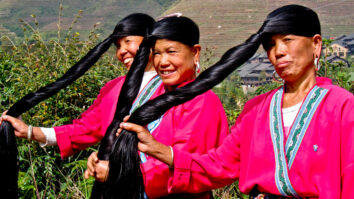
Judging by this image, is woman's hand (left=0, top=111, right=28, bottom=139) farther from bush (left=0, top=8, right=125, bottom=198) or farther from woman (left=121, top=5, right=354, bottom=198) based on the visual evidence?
woman (left=121, top=5, right=354, bottom=198)

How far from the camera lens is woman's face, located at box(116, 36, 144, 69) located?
2765 mm

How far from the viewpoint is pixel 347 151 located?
5.75 feet

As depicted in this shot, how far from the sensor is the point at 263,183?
194 cm

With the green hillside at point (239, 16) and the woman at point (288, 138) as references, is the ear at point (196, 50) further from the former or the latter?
the green hillside at point (239, 16)

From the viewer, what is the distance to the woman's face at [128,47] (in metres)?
2.76

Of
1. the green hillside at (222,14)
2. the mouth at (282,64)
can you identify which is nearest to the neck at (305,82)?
the mouth at (282,64)

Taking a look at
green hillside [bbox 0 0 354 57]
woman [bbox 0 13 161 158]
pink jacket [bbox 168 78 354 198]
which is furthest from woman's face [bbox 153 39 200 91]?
green hillside [bbox 0 0 354 57]

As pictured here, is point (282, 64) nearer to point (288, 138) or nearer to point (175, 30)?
point (288, 138)

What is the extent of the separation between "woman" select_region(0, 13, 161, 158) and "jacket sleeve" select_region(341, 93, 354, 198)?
1.18 m

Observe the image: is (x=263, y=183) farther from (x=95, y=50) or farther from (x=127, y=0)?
(x=127, y=0)

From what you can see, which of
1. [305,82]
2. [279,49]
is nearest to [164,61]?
[279,49]

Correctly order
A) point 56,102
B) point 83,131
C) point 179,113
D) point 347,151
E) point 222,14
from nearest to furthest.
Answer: point 347,151, point 179,113, point 83,131, point 56,102, point 222,14

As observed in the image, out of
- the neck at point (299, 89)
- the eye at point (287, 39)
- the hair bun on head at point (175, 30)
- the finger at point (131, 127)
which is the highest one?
the hair bun on head at point (175, 30)

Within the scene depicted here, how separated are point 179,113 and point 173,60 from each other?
281mm
